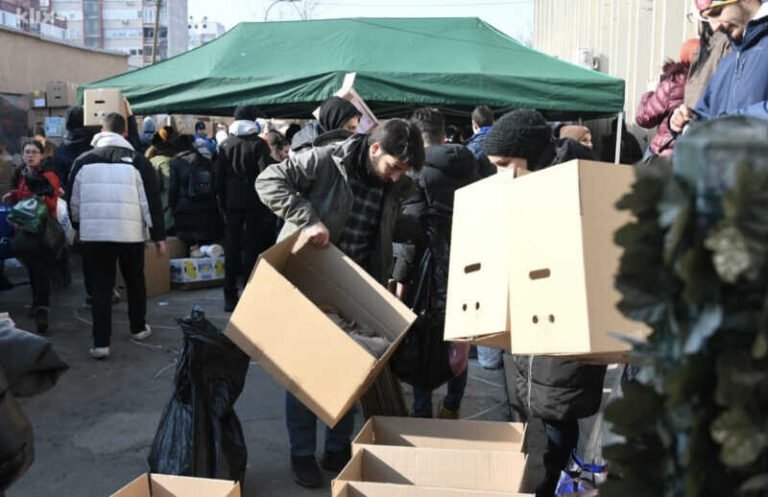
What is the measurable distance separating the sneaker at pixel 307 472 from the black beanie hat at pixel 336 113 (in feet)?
6.16

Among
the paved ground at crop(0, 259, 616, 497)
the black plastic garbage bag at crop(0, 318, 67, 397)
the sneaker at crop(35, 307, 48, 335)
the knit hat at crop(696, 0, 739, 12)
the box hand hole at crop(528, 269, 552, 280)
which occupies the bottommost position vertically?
the paved ground at crop(0, 259, 616, 497)

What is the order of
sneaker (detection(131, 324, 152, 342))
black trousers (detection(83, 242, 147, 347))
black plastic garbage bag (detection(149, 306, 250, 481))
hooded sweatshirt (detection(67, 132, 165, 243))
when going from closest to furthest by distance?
black plastic garbage bag (detection(149, 306, 250, 481)), hooded sweatshirt (detection(67, 132, 165, 243)), black trousers (detection(83, 242, 147, 347)), sneaker (detection(131, 324, 152, 342))

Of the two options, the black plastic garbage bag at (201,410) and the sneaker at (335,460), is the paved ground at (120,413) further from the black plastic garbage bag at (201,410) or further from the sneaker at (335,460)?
the black plastic garbage bag at (201,410)

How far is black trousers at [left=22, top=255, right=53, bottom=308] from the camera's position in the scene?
6.43 m

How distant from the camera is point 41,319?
645cm

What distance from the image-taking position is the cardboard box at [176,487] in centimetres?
252

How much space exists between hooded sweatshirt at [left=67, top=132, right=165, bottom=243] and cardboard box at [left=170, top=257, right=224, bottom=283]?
112 inches

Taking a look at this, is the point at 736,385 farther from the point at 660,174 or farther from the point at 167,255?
the point at 167,255

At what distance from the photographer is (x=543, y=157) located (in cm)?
324

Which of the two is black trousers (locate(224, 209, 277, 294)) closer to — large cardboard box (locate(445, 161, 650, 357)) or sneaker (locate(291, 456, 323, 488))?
sneaker (locate(291, 456, 323, 488))

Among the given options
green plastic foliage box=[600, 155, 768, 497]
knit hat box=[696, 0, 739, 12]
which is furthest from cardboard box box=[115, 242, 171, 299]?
green plastic foliage box=[600, 155, 768, 497]

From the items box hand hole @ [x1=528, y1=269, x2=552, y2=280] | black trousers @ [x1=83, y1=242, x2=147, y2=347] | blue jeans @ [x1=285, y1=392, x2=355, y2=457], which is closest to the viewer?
box hand hole @ [x1=528, y1=269, x2=552, y2=280]

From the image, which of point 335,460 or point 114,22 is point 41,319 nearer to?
point 335,460

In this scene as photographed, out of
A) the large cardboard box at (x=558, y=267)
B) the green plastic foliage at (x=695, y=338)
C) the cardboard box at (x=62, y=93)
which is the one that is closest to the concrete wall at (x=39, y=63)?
the cardboard box at (x=62, y=93)
